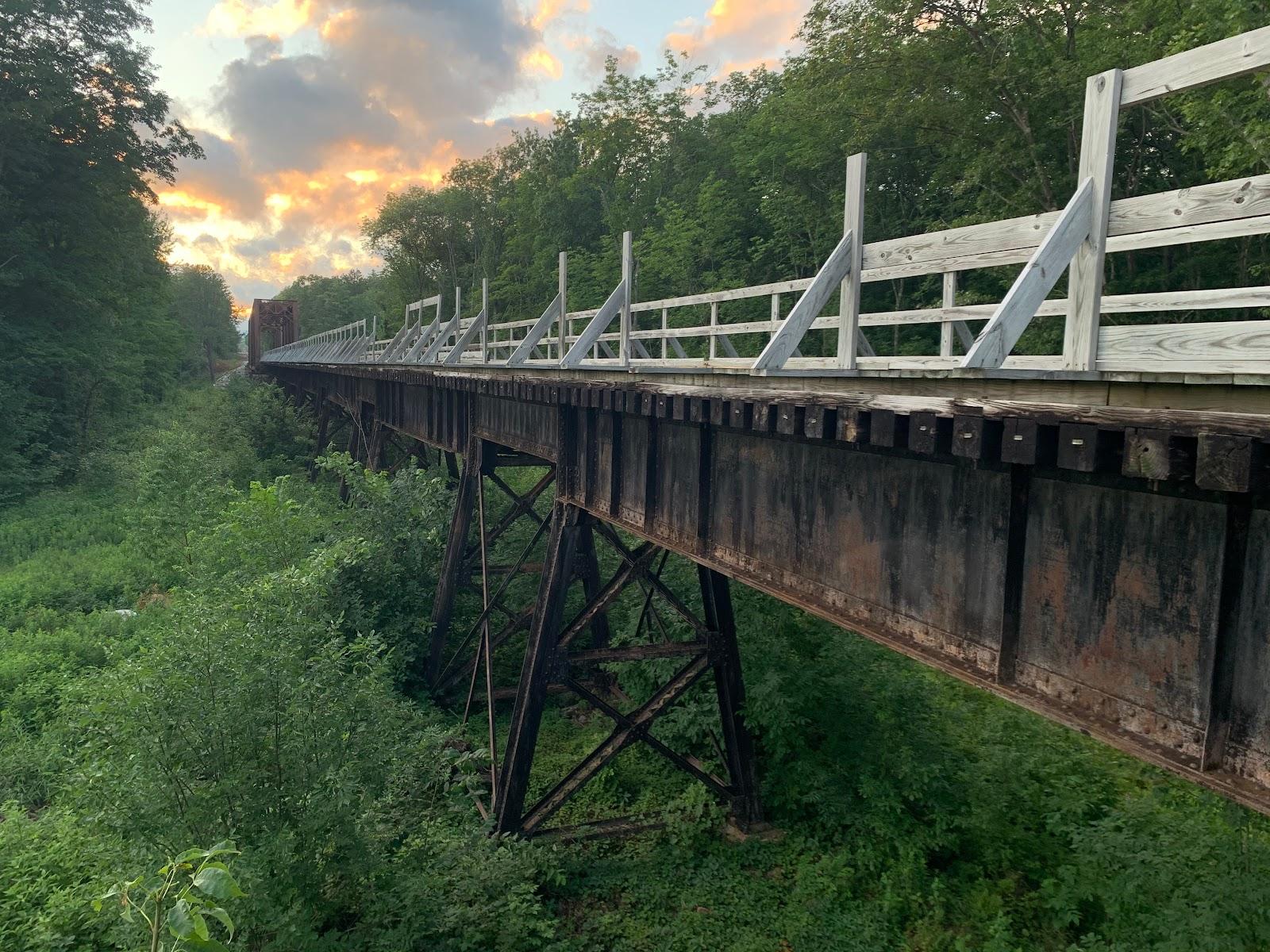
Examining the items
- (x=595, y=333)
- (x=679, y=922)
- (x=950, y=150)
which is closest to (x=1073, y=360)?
(x=595, y=333)

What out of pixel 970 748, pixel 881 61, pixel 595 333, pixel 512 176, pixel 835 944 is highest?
pixel 512 176

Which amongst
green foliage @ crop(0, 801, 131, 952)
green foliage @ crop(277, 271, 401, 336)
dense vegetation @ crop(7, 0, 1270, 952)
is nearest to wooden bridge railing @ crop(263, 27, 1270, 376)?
dense vegetation @ crop(7, 0, 1270, 952)

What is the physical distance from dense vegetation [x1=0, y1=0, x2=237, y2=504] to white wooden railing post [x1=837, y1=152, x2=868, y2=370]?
102 feet

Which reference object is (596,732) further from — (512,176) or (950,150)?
(512,176)

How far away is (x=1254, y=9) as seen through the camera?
10.7 metres

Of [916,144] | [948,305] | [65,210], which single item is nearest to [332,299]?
[65,210]

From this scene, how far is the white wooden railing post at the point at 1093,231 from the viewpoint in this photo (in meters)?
3.28

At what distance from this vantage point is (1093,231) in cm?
341

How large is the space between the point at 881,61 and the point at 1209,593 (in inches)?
731

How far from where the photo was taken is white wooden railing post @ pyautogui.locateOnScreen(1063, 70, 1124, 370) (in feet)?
10.8

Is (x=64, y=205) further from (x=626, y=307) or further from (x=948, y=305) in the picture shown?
(x=948, y=305)

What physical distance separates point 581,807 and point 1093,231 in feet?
31.5

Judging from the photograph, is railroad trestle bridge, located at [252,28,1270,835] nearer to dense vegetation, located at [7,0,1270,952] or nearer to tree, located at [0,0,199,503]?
dense vegetation, located at [7,0,1270,952]

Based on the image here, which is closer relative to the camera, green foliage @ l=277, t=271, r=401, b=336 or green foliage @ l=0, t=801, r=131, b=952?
green foliage @ l=0, t=801, r=131, b=952
